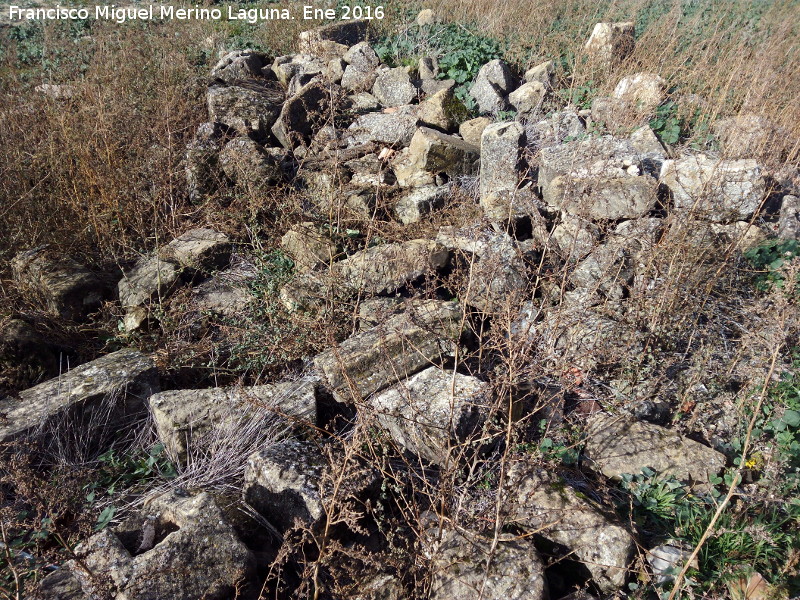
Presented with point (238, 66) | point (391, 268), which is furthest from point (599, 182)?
point (238, 66)

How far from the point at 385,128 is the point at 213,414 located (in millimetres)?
3720

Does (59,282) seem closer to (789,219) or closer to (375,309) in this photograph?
(375,309)

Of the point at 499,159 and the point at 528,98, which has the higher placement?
the point at 528,98

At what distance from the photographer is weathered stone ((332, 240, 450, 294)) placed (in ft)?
13.7

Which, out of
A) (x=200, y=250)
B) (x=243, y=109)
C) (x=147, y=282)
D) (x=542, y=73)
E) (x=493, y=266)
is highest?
(x=542, y=73)

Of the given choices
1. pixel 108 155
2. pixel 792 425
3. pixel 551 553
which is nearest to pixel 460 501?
pixel 551 553

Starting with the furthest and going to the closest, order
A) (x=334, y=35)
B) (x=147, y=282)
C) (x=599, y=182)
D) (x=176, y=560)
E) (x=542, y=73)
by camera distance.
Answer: (x=334, y=35), (x=542, y=73), (x=147, y=282), (x=599, y=182), (x=176, y=560)

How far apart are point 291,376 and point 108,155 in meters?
2.99

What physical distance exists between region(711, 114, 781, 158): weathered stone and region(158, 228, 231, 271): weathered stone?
444 centimetres

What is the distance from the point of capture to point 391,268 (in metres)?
4.21

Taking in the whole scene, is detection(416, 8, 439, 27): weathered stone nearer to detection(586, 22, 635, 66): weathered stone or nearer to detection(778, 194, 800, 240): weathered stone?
detection(586, 22, 635, 66): weathered stone

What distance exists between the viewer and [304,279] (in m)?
4.30

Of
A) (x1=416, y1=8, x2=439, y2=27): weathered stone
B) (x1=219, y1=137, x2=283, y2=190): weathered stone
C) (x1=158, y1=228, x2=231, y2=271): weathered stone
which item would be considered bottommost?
(x1=158, y1=228, x2=231, y2=271): weathered stone

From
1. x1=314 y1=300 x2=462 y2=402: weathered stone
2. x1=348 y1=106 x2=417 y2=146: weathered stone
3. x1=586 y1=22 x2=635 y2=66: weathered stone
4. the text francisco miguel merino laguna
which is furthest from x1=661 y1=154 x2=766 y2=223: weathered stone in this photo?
the text francisco miguel merino laguna
